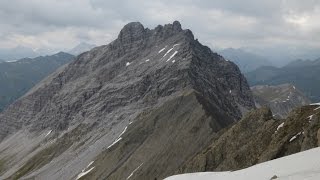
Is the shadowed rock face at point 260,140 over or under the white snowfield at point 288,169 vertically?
under

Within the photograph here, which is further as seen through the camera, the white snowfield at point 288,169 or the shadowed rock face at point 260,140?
the shadowed rock face at point 260,140

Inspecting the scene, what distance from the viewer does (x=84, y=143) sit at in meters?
192

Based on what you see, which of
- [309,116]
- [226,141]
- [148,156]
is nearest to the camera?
[309,116]

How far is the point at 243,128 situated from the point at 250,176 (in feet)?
131

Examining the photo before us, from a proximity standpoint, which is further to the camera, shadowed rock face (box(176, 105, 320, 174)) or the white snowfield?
shadowed rock face (box(176, 105, 320, 174))

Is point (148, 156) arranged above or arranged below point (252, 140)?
below

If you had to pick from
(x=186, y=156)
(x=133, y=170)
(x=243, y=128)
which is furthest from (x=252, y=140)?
(x=133, y=170)

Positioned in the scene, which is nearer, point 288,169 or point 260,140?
point 288,169

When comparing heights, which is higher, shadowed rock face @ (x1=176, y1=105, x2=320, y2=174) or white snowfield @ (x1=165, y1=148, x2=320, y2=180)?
white snowfield @ (x1=165, y1=148, x2=320, y2=180)

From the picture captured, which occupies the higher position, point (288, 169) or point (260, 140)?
point (288, 169)

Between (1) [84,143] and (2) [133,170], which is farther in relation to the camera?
(1) [84,143]

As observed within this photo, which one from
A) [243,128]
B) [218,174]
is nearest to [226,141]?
[243,128]

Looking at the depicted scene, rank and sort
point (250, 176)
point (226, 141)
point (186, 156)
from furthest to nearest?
point (186, 156)
point (226, 141)
point (250, 176)

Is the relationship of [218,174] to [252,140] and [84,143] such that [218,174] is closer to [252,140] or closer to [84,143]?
[252,140]
